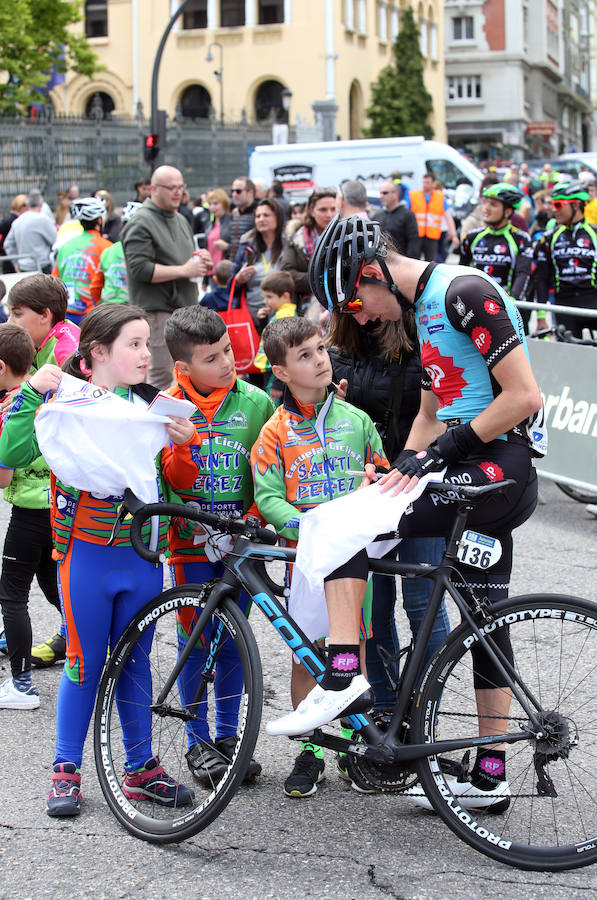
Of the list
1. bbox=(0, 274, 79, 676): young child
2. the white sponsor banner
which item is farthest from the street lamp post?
bbox=(0, 274, 79, 676): young child

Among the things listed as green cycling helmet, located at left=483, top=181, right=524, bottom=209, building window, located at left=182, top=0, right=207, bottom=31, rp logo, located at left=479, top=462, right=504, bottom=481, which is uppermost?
building window, located at left=182, top=0, right=207, bottom=31

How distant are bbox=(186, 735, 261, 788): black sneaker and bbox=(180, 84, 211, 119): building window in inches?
2489

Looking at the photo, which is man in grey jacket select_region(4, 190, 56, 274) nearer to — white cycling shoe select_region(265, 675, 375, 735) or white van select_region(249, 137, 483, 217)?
white van select_region(249, 137, 483, 217)

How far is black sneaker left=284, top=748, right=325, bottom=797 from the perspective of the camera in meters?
3.92

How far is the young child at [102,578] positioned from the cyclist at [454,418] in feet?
2.02

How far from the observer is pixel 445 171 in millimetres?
22969

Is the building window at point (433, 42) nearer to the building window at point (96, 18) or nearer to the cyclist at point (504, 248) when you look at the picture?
the building window at point (96, 18)

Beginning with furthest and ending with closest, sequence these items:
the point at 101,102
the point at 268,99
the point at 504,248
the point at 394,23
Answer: the point at 394,23 < the point at 101,102 < the point at 268,99 < the point at 504,248

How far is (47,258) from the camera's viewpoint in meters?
15.0

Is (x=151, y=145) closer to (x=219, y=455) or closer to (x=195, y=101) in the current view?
(x=219, y=455)

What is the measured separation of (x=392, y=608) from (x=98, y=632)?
3.47 ft

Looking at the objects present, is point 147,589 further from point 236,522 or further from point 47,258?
point 47,258

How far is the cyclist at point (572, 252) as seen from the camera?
10.7 m

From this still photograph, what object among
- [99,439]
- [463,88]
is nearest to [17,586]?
[99,439]
